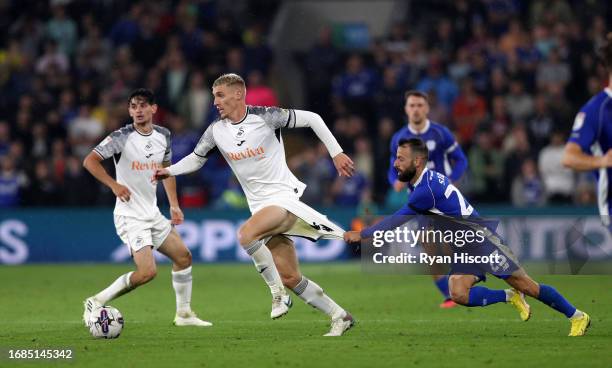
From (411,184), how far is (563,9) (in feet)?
45.8

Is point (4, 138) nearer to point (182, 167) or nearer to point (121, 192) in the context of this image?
point (121, 192)

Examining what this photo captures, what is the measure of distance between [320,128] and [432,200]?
125cm

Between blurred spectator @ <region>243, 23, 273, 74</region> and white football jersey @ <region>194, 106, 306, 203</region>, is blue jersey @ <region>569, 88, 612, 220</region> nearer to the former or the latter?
white football jersey @ <region>194, 106, 306, 203</region>

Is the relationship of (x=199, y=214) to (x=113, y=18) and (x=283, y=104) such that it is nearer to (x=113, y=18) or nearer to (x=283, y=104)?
(x=283, y=104)

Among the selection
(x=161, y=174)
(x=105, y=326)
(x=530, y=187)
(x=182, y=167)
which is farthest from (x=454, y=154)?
(x=530, y=187)

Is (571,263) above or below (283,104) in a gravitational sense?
below

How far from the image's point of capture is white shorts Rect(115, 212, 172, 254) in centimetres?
1161

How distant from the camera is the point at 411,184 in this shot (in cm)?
1055

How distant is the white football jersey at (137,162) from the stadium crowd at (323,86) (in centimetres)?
899

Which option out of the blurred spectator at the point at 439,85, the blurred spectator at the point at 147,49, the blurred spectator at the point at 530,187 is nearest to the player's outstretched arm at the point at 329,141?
the blurred spectator at the point at 530,187

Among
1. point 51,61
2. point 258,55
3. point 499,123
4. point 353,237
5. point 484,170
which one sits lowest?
point 353,237

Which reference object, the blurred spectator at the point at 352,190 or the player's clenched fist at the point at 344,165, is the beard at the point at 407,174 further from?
the blurred spectator at the point at 352,190

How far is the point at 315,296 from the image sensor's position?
34.8 feet

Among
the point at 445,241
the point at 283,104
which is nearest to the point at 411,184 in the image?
the point at 445,241
